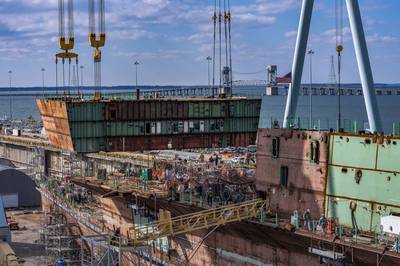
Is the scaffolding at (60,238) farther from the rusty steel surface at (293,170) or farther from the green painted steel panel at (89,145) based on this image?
the rusty steel surface at (293,170)

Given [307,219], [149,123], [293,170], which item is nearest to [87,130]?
[149,123]

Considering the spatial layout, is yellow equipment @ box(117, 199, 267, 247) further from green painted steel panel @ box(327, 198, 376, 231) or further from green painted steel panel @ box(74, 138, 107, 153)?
green painted steel panel @ box(74, 138, 107, 153)

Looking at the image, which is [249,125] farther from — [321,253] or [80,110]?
[321,253]

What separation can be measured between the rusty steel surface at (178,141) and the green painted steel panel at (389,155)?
2625 centimetres

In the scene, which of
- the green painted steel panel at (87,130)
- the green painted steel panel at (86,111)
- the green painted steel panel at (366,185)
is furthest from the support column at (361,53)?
the green painted steel panel at (87,130)

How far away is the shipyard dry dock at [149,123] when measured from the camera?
183 ft

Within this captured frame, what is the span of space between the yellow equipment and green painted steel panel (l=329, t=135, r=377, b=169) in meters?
5.33

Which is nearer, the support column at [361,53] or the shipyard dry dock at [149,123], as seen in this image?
the support column at [361,53]

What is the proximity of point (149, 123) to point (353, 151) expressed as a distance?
80.0 ft

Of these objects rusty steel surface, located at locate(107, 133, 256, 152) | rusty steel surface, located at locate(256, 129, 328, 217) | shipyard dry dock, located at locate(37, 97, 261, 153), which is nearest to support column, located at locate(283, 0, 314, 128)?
rusty steel surface, located at locate(256, 129, 328, 217)

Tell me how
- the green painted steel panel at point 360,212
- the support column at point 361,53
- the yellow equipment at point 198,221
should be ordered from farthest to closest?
the support column at point 361,53
the yellow equipment at point 198,221
the green painted steel panel at point 360,212

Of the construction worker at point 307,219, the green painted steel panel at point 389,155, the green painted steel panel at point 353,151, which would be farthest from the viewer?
the construction worker at point 307,219

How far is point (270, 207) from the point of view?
42.5 meters

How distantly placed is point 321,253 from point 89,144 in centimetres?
2630
